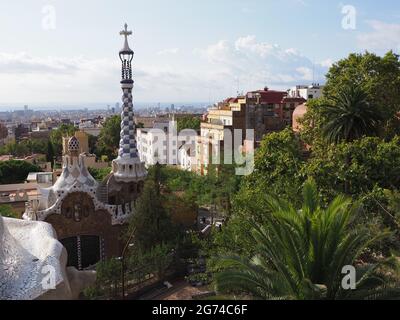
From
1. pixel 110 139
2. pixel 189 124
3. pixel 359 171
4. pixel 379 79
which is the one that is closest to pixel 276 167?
pixel 359 171

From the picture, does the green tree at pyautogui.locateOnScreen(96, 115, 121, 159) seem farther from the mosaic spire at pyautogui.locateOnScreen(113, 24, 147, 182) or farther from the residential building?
the mosaic spire at pyautogui.locateOnScreen(113, 24, 147, 182)

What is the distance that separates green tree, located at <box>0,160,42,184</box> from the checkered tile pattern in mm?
23205

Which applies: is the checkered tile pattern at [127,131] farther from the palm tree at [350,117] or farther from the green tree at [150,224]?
the palm tree at [350,117]

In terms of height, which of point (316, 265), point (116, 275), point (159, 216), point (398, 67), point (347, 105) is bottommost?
point (116, 275)

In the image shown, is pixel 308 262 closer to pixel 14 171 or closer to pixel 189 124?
pixel 14 171

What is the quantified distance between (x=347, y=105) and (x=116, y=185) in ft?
35.0

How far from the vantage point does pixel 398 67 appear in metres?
23.7

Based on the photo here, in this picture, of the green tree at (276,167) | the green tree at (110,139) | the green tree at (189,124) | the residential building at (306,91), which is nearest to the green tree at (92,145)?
the green tree at (110,139)

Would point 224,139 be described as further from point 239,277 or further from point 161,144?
point 239,277

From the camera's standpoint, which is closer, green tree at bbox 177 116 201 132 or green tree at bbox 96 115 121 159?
green tree at bbox 177 116 201 132

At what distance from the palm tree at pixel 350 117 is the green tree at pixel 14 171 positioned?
30012 mm

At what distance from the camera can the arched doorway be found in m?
18.3

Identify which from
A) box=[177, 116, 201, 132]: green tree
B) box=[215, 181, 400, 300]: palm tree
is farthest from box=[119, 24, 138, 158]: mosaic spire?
box=[177, 116, 201, 132]: green tree

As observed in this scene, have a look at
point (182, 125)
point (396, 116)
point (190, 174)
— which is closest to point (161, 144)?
point (182, 125)
